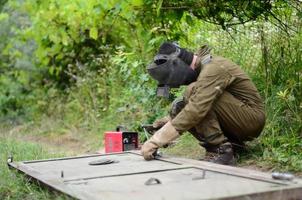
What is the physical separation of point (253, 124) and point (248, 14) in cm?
149

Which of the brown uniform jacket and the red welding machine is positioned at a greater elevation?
the brown uniform jacket

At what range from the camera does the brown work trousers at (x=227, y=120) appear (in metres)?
4.79

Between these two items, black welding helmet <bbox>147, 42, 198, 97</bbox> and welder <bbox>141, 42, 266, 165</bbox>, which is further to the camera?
black welding helmet <bbox>147, 42, 198, 97</bbox>

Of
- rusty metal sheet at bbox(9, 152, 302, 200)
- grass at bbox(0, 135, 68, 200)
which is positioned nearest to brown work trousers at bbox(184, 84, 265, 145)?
rusty metal sheet at bbox(9, 152, 302, 200)

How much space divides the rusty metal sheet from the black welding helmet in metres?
0.70

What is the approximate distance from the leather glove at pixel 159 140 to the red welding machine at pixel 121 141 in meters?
0.99

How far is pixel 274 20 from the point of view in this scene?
6004 millimetres

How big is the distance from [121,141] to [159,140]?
3.57 feet

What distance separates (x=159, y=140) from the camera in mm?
4512

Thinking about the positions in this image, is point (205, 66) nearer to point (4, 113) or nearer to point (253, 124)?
point (253, 124)

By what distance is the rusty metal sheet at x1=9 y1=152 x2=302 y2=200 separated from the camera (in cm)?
320

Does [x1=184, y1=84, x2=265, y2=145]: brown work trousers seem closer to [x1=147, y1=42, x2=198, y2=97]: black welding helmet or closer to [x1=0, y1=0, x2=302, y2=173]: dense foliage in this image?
[x1=147, y1=42, x2=198, y2=97]: black welding helmet

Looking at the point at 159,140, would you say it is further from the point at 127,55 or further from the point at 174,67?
the point at 127,55

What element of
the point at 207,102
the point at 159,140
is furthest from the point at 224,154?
the point at 159,140
